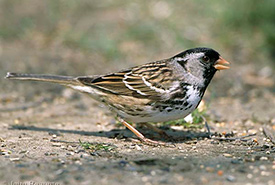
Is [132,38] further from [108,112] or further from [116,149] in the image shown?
[116,149]

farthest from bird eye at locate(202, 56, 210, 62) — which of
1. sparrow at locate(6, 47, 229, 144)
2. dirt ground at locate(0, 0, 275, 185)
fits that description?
dirt ground at locate(0, 0, 275, 185)

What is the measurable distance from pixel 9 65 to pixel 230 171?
580 centimetres

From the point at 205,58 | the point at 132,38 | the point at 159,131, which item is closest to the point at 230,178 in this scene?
the point at 205,58

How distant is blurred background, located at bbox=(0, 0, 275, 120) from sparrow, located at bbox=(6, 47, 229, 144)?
237cm

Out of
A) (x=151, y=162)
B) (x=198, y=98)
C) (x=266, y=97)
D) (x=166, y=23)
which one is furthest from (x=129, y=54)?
(x=151, y=162)

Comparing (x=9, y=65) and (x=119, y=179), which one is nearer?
(x=119, y=179)

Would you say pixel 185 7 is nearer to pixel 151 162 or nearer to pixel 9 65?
pixel 9 65

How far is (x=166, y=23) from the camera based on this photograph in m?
10.2

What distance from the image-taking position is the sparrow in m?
5.35

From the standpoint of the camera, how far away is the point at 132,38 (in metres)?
9.90

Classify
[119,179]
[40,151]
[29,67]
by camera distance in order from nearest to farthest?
[119,179]
[40,151]
[29,67]

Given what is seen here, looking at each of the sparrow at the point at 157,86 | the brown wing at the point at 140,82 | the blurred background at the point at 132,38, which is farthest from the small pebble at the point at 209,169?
the blurred background at the point at 132,38

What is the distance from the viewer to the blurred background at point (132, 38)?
28.8 ft

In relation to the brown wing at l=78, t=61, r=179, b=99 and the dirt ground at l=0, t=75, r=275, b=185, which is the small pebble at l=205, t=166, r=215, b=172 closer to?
the dirt ground at l=0, t=75, r=275, b=185
